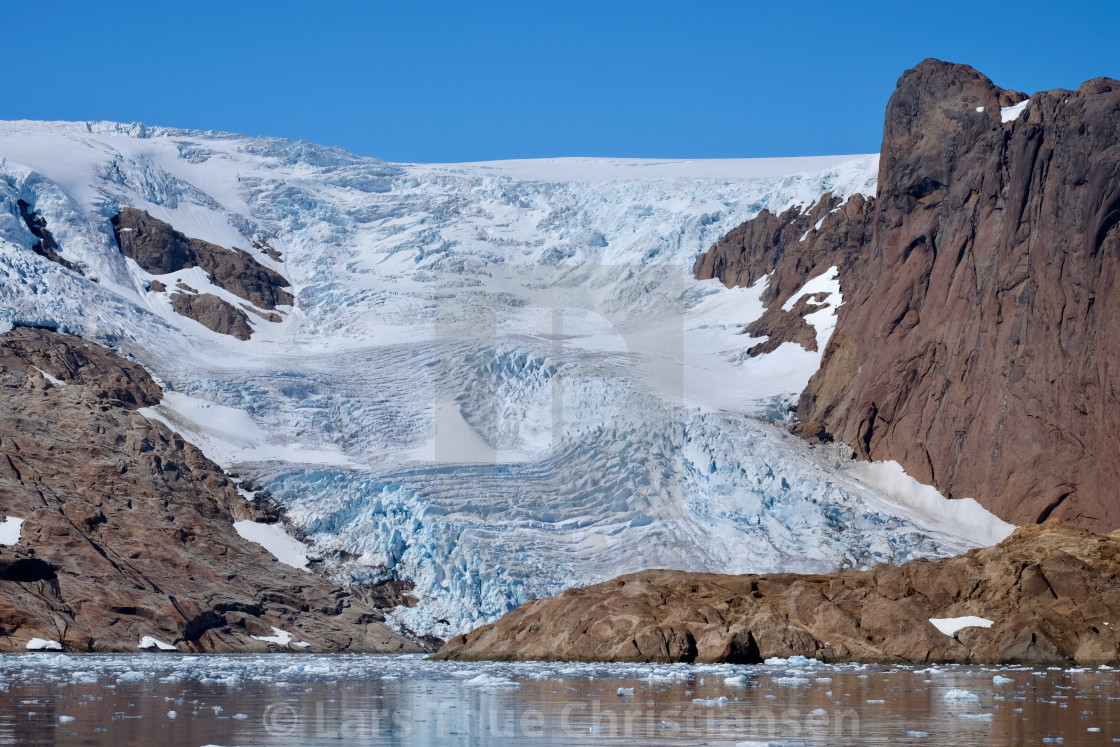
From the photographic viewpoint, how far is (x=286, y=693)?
31984mm

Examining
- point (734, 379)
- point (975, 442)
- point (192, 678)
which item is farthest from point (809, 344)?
point (192, 678)

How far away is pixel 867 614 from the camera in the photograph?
44562 millimetres

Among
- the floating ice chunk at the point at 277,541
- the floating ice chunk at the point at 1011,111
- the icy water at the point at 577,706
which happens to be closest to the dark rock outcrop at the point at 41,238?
the floating ice chunk at the point at 277,541

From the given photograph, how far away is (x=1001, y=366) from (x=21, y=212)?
2537 inches

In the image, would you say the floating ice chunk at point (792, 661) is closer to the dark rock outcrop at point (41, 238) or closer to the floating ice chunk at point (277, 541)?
the floating ice chunk at point (277, 541)

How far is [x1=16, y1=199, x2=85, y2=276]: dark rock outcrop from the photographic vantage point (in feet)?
304

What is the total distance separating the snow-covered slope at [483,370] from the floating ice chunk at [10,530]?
14.9 metres

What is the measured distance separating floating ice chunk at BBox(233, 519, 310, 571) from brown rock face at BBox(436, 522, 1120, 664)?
26.2m

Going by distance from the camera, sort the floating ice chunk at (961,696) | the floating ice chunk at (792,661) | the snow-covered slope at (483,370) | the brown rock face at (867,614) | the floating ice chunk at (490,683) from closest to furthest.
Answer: the floating ice chunk at (961,696), the floating ice chunk at (490,683), the floating ice chunk at (792,661), the brown rock face at (867,614), the snow-covered slope at (483,370)

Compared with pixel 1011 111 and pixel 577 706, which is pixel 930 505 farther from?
pixel 577 706

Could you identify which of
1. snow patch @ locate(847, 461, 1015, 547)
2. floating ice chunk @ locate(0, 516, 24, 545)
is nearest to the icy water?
floating ice chunk @ locate(0, 516, 24, 545)

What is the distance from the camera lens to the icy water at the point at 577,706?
856 inches

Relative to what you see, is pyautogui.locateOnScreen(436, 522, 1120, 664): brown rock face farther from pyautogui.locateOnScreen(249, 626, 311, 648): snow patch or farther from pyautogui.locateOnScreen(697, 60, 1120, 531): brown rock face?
pyautogui.locateOnScreen(697, 60, 1120, 531): brown rock face

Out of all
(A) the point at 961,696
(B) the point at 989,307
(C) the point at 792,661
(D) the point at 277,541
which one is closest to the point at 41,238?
(D) the point at 277,541
